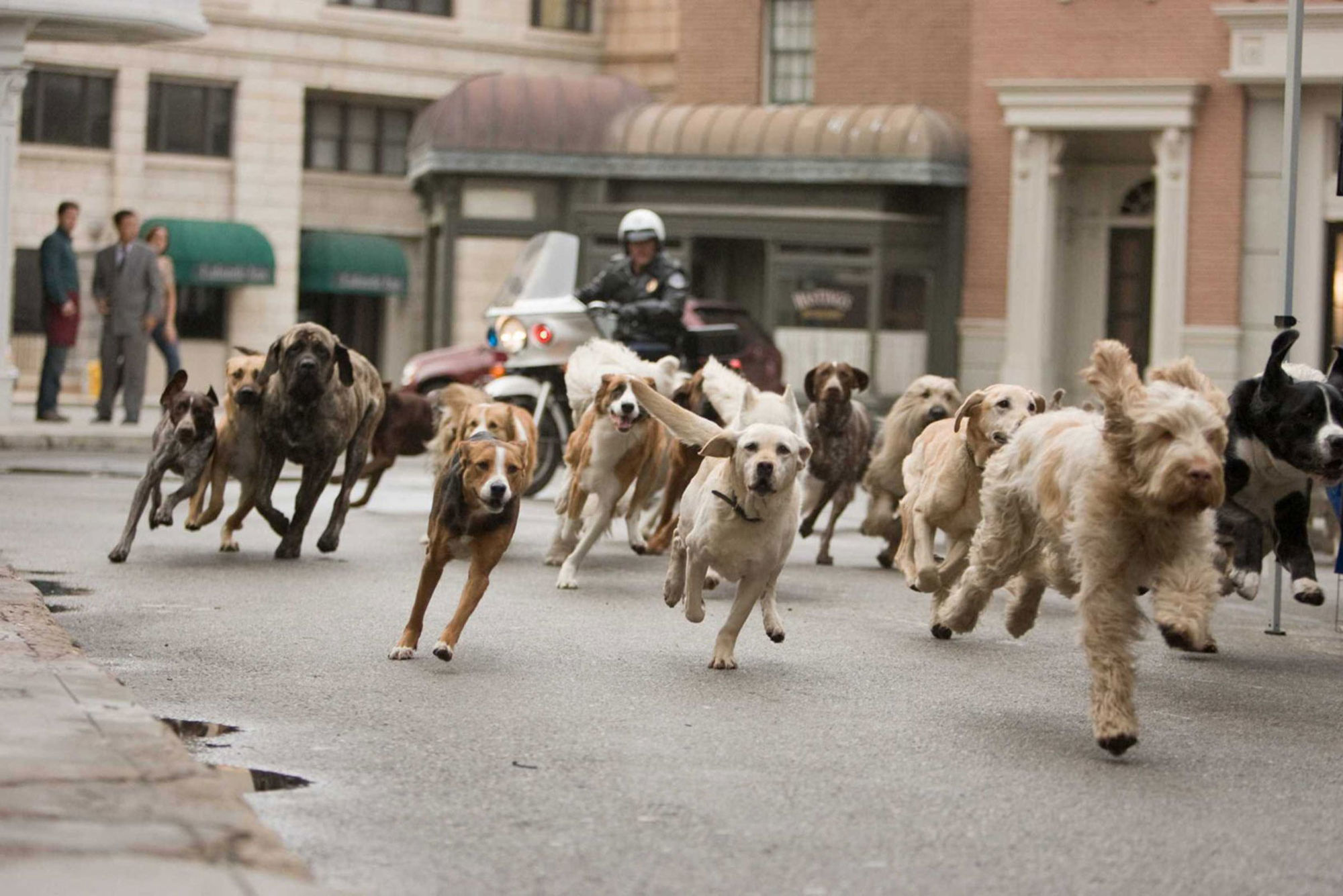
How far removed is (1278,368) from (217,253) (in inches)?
1345

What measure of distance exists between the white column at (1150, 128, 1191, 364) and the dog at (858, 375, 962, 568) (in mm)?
14780

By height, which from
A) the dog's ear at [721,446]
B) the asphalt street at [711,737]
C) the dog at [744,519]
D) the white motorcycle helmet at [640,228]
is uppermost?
the white motorcycle helmet at [640,228]

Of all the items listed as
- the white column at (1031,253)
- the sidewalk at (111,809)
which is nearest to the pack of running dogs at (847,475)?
the sidewalk at (111,809)

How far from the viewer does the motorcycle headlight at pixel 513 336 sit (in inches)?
707

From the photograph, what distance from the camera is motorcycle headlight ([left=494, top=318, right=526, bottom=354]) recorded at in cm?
1797

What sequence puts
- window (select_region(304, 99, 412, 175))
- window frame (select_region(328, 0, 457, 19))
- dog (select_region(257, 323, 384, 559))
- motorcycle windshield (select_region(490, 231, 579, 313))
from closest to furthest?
dog (select_region(257, 323, 384, 559)), motorcycle windshield (select_region(490, 231, 579, 313)), window frame (select_region(328, 0, 457, 19)), window (select_region(304, 99, 412, 175))

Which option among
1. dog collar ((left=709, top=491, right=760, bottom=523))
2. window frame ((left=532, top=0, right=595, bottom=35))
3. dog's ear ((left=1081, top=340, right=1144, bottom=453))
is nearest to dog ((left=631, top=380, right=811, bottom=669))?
dog collar ((left=709, top=491, right=760, bottom=523))

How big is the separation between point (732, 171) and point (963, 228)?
10.9ft

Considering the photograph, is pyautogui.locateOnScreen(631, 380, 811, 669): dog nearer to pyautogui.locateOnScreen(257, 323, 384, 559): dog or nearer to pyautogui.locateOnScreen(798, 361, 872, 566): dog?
pyautogui.locateOnScreen(257, 323, 384, 559): dog

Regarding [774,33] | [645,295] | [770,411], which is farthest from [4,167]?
[774,33]

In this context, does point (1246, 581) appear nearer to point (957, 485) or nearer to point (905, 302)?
point (957, 485)

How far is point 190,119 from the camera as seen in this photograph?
42844mm

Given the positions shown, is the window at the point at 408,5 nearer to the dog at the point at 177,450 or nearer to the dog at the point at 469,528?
the dog at the point at 177,450

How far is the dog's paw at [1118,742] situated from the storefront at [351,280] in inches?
1440
